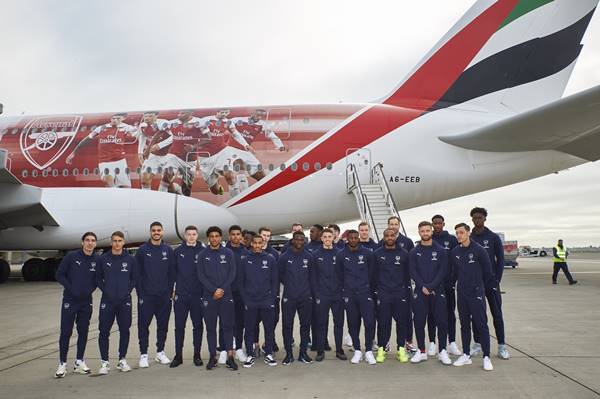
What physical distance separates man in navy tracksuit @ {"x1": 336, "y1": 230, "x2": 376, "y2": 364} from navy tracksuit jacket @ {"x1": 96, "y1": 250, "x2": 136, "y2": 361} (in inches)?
104

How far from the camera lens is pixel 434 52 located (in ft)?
48.7

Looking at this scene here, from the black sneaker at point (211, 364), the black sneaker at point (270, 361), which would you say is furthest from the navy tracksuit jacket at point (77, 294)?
the black sneaker at point (270, 361)

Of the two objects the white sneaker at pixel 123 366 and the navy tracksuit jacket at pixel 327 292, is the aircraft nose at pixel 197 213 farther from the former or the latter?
the white sneaker at pixel 123 366

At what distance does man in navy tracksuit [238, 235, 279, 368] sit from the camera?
6125 mm

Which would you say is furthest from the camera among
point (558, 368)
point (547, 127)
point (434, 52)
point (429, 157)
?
point (434, 52)

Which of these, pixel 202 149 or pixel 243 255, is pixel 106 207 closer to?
pixel 202 149

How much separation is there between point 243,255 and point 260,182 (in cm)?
802

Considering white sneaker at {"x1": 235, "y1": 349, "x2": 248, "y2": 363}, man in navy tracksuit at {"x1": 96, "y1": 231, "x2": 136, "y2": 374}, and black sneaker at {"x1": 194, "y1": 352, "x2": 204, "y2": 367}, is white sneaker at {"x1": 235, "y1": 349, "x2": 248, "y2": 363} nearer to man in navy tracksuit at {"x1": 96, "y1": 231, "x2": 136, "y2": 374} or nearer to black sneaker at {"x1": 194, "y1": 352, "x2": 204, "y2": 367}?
black sneaker at {"x1": 194, "y1": 352, "x2": 204, "y2": 367}

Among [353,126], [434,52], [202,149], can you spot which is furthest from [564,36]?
[202,149]

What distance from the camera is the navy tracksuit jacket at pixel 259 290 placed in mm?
6129

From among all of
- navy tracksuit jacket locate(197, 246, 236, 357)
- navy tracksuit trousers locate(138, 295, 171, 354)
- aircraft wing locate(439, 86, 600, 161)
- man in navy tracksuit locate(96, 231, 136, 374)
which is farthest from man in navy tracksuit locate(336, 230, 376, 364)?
aircraft wing locate(439, 86, 600, 161)

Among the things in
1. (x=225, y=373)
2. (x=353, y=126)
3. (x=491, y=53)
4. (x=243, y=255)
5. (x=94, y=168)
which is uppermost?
(x=491, y=53)

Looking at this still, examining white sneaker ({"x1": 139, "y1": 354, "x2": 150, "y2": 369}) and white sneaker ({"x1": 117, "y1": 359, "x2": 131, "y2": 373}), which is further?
white sneaker ({"x1": 139, "y1": 354, "x2": 150, "y2": 369})

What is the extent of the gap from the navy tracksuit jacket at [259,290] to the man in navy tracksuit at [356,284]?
2.96ft
